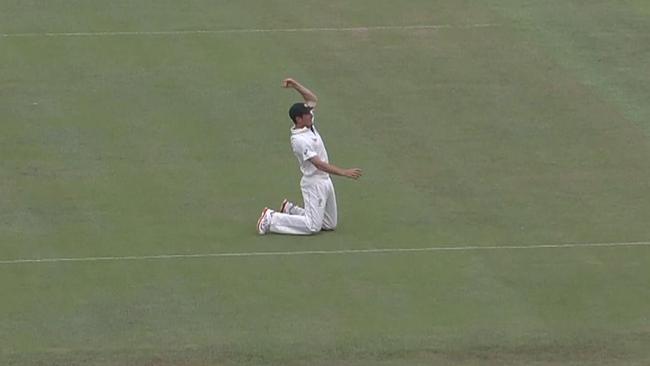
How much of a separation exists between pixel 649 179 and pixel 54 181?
7155mm

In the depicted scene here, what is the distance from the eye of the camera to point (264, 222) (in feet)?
61.6

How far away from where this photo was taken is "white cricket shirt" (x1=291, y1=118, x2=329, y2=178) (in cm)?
1852

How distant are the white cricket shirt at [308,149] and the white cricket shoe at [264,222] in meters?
0.58

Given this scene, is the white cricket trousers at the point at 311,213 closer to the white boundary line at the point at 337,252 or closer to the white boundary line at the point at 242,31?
the white boundary line at the point at 337,252

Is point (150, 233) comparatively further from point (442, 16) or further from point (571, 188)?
point (442, 16)

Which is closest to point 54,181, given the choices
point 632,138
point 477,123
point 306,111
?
point 306,111

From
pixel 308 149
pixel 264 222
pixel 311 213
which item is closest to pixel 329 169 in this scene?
pixel 308 149

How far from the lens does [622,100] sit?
78.7 ft

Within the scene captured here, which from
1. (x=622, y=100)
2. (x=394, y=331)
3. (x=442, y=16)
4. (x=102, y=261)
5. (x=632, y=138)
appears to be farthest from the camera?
(x=442, y=16)

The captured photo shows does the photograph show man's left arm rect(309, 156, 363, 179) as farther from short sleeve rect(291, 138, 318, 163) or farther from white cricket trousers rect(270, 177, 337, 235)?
white cricket trousers rect(270, 177, 337, 235)

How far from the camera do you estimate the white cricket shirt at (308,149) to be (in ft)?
60.7

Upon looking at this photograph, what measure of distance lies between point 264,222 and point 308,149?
956 mm

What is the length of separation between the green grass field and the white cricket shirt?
72 cm

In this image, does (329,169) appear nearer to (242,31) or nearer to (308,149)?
(308,149)
